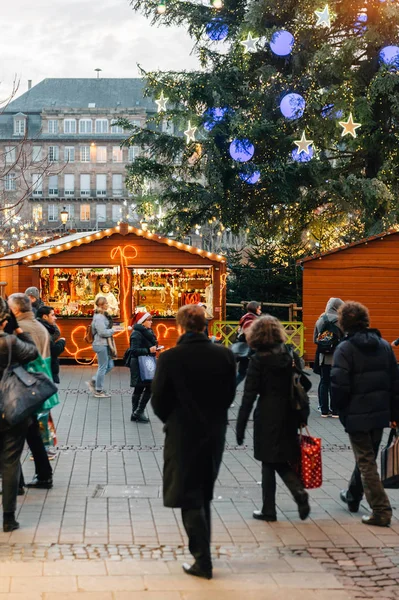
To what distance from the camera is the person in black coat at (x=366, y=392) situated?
22.9 feet

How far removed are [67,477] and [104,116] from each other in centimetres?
8285

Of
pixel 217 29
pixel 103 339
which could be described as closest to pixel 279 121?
pixel 217 29

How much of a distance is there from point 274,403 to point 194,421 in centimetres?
143

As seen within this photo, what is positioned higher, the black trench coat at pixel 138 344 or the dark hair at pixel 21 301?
the dark hair at pixel 21 301

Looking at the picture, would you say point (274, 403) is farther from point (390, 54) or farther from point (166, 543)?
point (390, 54)

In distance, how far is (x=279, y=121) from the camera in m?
25.2

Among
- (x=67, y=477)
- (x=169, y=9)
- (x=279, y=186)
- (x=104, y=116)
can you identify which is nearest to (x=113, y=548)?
(x=67, y=477)

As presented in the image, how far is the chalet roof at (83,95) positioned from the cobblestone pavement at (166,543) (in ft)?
270

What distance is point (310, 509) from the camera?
732 cm

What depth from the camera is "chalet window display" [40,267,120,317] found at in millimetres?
20781

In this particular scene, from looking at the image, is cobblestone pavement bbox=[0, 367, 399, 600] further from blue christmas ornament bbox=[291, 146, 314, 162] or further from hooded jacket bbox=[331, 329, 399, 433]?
blue christmas ornament bbox=[291, 146, 314, 162]

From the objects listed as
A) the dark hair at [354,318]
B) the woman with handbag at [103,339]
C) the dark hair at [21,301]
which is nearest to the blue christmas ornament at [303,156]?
the woman with handbag at [103,339]

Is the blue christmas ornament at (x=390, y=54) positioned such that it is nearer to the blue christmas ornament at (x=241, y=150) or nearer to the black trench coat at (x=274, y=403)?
the blue christmas ornament at (x=241, y=150)

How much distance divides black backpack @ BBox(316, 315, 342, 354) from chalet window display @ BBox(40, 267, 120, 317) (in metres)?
8.80
